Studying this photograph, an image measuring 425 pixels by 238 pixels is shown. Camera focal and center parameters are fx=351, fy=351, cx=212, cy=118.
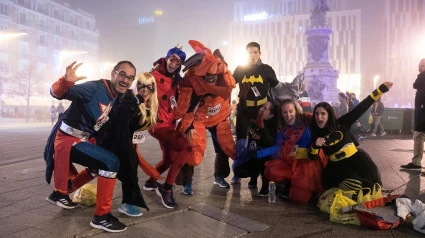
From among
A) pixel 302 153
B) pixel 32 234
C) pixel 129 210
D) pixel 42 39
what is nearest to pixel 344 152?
pixel 302 153

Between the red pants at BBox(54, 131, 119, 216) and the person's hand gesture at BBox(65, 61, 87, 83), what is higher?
the person's hand gesture at BBox(65, 61, 87, 83)

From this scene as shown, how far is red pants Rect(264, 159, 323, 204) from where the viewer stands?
422 cm

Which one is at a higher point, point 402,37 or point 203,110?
point 402,37

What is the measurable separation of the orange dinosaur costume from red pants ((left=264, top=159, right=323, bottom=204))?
765 mm

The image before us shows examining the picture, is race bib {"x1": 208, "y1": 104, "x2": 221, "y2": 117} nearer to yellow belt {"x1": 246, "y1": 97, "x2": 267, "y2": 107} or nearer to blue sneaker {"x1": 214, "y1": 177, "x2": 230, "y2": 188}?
yellow belt {"x1": 246, "y1": 97, "x2": 267, "y2": 107}

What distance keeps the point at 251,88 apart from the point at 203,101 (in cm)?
88

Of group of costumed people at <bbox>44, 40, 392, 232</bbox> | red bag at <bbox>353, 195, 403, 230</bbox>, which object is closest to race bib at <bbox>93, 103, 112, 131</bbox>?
group of costumed people at <bbox>44, 40, 392, 232</bbox>

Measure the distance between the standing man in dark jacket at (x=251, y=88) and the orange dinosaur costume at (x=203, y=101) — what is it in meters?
0.43

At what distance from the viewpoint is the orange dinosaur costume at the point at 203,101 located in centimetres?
451

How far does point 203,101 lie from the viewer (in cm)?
472

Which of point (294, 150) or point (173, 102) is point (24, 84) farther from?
point (294, 150)

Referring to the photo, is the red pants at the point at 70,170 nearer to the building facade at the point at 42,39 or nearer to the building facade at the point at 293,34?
the building facade at the point at 42,39

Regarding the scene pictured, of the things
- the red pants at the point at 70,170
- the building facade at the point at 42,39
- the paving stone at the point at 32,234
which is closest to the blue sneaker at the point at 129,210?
the red pants at the point at 70,170

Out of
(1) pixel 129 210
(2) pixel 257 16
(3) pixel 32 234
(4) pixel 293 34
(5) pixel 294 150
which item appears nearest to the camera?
(3) pixel 32 234
